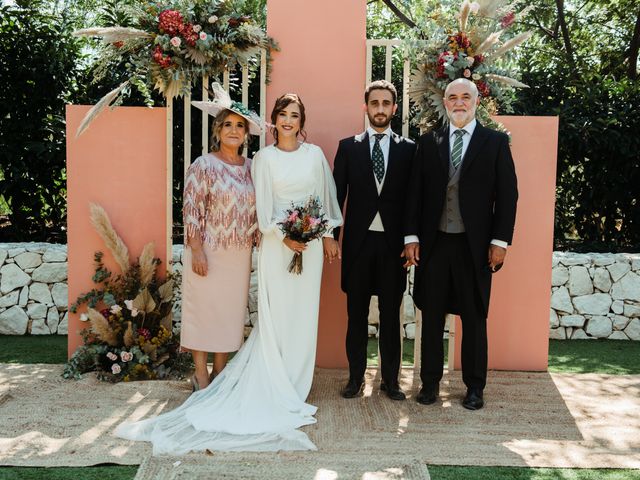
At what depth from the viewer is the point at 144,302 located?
466cm

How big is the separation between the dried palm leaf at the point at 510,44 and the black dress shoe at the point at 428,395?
2.32m

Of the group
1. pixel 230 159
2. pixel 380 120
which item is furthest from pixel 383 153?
pixel 230 159

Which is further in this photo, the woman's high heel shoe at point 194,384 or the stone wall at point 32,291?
the stone wall at point 32,291

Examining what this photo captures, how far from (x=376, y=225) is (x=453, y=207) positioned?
0.50 metres

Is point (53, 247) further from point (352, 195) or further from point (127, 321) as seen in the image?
point (352, 195)

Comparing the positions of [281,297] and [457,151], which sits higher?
[457,151]

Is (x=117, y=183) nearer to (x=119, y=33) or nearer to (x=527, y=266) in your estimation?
(x=119, y=33)

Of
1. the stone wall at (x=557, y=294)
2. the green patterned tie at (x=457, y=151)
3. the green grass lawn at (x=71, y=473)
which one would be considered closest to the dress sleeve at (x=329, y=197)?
the green patterned tie at (x=457, y=151)

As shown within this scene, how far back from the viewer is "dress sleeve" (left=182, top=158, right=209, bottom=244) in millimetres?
4098

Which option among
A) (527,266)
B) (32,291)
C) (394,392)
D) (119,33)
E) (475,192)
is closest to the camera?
(475,192)

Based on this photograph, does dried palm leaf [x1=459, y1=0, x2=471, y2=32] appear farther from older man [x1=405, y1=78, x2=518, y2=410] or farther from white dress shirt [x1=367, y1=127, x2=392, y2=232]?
white dress shirt [x1=367, y1=127, x2=392, y2=232]

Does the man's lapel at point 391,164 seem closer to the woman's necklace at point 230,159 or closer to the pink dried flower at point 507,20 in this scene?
the woman's necklace at point 230,159

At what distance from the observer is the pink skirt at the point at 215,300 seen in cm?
420

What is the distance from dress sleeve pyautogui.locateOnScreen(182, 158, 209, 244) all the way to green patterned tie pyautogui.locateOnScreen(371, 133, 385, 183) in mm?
1089
